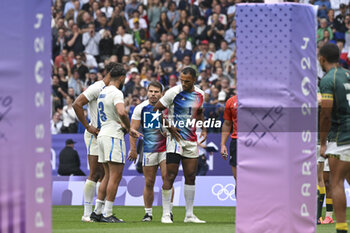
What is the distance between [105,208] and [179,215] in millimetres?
3011

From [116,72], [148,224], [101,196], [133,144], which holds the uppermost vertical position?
[116,72]

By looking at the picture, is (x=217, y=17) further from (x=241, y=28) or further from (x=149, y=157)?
(x=241, y=28)

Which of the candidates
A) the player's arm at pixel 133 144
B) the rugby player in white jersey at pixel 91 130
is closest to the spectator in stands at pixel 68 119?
the player's arm at pixel 133 144

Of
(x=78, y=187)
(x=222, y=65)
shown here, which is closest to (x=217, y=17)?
(x=222, y=65)

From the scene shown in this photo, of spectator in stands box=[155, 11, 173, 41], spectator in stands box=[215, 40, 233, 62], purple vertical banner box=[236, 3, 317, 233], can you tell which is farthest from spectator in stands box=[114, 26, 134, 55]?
purple vertical banner box=[236, 3, 317, 233]

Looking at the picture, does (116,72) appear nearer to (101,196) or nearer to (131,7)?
(101,196)

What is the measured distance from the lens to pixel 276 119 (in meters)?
8.13

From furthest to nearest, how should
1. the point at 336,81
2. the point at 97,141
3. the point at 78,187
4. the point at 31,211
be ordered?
the point at 78,187
the point at 97,141
the point at 336,81
the point at 31,211

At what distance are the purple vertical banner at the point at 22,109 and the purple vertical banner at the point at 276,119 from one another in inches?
99.8

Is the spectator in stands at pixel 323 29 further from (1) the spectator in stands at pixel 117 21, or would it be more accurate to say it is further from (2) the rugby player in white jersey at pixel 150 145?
(2) the rugby player in white jersey at pixel 150 145

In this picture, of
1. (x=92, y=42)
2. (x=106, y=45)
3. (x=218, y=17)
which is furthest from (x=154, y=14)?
(x=218, y=17)

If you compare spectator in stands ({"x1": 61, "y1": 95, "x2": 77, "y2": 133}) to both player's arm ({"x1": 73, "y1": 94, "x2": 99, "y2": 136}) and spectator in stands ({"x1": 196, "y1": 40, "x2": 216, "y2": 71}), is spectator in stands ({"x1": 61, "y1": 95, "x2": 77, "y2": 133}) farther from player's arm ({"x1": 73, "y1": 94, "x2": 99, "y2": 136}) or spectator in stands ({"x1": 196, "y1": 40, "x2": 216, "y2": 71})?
player's arm ({"x1": 73, "y1": 94, "x2": 99, "y2": 136})

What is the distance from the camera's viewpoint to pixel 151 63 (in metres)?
26.4

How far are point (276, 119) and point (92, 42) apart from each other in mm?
20356
